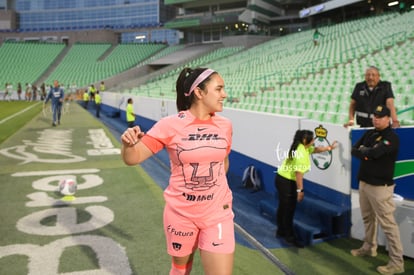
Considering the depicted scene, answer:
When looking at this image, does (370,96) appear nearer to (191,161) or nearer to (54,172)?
(191,161)

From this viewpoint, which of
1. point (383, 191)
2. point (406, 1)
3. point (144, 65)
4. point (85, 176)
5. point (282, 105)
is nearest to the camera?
point (383, 191)

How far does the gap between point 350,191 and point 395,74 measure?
6510 millimetres

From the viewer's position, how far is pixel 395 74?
413 inches

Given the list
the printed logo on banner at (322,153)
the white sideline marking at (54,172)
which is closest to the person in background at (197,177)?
the printed logo on banner at (322,153)

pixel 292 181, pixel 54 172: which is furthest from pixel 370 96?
pixel 54 172

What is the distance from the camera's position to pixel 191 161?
276 centimetres

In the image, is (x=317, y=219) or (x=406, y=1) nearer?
(x=317, y=219)

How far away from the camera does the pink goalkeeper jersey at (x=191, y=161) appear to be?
2.77m

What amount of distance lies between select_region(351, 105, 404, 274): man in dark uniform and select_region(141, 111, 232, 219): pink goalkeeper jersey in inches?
87.4

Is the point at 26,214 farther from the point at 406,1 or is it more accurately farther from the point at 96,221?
the point at 406,1

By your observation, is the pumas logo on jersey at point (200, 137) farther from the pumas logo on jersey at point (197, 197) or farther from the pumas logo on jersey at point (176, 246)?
the pumas logo on jersey at point (176, 246)

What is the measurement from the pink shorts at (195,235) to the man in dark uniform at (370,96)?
3.24 meters

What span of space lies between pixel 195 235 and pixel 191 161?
54cm

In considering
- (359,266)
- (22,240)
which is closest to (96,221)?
(22,240)
